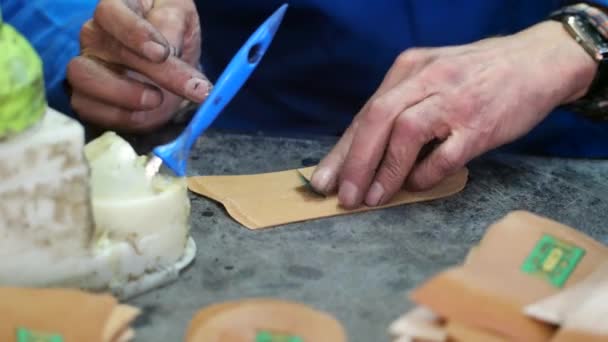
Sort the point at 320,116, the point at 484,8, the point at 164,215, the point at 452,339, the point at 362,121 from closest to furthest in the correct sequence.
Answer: the point at 452,339
the point at 164,215
the point at 362,121
the point at 484,8
the point at 320,116

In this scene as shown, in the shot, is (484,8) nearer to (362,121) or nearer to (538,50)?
(538,50)

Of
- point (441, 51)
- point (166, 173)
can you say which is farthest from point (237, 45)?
point (166, 173)

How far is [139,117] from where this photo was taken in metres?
0.97

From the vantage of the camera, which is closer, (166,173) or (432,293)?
(432,293)

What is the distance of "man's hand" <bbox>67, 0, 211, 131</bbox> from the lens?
0.89 meters

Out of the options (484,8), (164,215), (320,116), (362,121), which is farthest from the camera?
(320,116)

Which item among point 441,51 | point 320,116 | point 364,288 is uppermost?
point 441,51

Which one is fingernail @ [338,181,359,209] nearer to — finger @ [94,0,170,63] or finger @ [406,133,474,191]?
finger @ [406,133,474,191]

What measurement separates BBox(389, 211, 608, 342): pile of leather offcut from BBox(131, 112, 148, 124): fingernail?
19.9 inches

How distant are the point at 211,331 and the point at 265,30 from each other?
0.29 meters

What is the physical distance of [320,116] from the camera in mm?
1169

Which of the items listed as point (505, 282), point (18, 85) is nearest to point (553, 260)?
point (505, 282)

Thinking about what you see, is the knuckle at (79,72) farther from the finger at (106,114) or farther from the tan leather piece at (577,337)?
the tan leather piece at (577,337)

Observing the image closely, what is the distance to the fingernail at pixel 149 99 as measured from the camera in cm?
93
